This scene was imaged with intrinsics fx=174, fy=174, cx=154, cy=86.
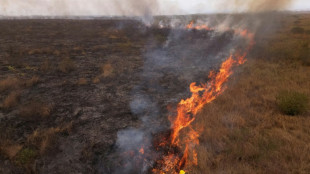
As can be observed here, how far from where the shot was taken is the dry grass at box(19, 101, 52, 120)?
239 inches

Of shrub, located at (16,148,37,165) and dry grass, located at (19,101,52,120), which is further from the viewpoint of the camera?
dry grass, located at (19,101,52,120)

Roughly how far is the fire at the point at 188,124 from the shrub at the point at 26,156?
120 inches

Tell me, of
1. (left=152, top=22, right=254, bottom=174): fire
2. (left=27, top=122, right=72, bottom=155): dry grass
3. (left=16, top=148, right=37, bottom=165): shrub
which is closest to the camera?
(left=16, top=148, right=37, bottom=165): shrub

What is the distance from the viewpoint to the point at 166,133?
5328 mm

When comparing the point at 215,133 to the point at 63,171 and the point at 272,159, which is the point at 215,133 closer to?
the point at 272,159

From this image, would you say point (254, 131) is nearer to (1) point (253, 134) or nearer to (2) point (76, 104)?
(1) point (253, 134)

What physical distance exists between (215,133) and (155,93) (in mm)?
3721

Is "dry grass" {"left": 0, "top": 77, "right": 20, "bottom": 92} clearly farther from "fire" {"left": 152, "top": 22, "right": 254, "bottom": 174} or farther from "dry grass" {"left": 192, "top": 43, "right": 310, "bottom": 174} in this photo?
"dry grass" {"left": 192, "top": 43, "right": 310, "bottom": 174}

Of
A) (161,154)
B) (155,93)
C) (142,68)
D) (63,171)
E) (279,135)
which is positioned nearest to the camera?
(63,171)

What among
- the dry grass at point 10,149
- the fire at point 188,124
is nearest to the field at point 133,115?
the dry grass at point 10,149

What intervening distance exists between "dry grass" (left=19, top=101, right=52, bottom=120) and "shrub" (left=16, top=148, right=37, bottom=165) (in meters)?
1.83

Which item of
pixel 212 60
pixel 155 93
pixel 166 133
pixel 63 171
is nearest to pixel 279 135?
pixel 166 133

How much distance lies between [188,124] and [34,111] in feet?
17.9

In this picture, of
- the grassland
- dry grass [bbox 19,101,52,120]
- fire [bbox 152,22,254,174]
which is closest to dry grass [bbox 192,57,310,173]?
the grassland
